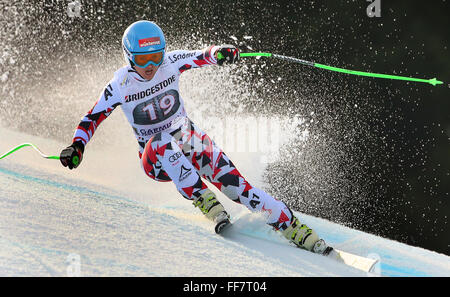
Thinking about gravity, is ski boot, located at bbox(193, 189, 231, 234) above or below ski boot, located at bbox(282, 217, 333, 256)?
above

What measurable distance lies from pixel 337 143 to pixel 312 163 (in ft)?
Answer: 1.59

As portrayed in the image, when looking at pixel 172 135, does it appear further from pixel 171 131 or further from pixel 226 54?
pixel 226 54

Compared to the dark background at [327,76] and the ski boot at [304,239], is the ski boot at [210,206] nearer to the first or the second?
the ski boot at [304,239]

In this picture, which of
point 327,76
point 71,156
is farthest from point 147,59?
point 327,76

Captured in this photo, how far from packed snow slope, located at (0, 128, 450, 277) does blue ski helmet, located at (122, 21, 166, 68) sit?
1002mm

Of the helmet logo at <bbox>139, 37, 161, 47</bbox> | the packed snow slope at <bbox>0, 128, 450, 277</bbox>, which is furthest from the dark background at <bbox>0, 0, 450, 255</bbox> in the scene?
the helmet logo at <bbox>139, 37, 161, 47</bbox>

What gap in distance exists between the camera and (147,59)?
2.93 meters

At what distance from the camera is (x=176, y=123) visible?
318cm

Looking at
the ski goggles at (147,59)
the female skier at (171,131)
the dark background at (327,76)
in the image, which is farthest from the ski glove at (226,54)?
the dark background at (327,76)

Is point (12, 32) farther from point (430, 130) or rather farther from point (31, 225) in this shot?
point (430, 130)

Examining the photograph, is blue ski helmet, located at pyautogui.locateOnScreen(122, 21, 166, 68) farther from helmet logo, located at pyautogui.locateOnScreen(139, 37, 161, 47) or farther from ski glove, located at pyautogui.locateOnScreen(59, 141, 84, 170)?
ski glove, located at pyautogui.locateOnScreen(59, 141, 84, 170)

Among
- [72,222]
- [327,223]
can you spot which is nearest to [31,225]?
[72,222]

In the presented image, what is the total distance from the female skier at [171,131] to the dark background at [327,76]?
97.7 inches

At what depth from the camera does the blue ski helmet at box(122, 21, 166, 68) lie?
2.88 metres
